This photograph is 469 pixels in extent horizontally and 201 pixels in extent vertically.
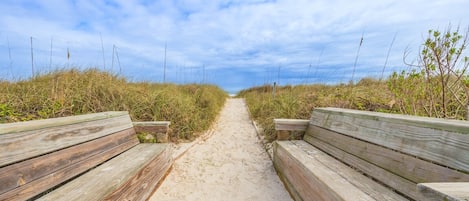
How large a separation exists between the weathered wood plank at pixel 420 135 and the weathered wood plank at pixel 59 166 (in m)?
2.42

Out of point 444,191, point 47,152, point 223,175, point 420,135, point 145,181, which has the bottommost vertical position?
point 223,175

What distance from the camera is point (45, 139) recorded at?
4.90 ft

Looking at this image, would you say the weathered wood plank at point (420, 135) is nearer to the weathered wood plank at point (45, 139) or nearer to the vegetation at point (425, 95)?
the vegetation at point (425, 95)

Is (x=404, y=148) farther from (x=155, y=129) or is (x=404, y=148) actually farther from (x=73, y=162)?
(x=155, y=129)

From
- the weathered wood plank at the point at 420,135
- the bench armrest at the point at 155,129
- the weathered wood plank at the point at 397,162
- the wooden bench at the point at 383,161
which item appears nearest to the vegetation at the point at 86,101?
the bench armrest at the point at 155,129

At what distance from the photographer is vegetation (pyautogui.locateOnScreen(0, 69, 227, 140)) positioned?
362cm

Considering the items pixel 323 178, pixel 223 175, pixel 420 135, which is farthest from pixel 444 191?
pixel 223 175

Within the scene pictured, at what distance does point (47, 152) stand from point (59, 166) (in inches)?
5.6

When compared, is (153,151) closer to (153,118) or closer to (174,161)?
(174,161)

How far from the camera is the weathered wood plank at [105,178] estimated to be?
134 centimetres

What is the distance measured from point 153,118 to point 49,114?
1715mm

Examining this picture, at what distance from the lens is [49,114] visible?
3.61 m

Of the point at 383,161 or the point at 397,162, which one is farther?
the point at 383,161

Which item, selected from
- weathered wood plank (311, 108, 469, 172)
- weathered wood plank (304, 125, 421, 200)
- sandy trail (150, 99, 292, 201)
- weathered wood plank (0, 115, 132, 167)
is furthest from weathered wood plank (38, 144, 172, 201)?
weathered wood plank (311, 108, 469, 172)
